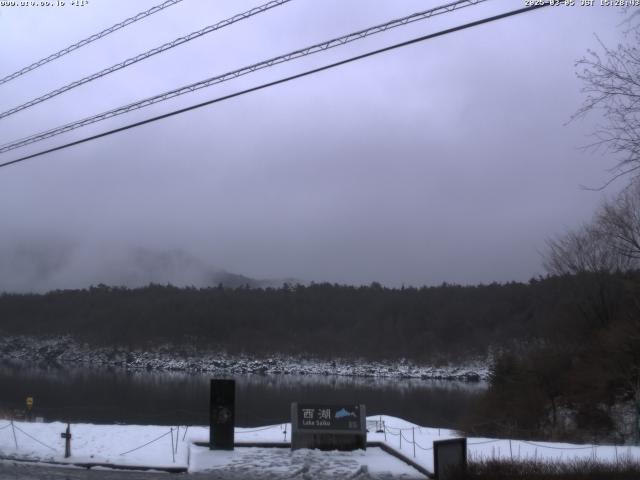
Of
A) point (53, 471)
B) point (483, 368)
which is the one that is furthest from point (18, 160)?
point (483, 368)

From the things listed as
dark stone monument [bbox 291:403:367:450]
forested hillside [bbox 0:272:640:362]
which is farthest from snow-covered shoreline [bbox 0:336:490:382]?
dark stone monument [bbox 291:403:367:450]

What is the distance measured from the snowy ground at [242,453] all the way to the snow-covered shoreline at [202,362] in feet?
361

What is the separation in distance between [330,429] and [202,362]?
143 m

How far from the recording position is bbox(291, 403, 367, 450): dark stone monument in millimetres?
21562

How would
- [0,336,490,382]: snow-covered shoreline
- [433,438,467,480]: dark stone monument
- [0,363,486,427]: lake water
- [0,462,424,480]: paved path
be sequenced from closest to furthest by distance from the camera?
[433,438,467,480]: dark stone monument → [0,462,424,480]: paved path → [0,363,486,427]: lake water → [0,336,490,382]: snow-covered shoreline

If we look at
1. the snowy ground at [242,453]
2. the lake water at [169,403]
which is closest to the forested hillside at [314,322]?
the lake water at [169,403]

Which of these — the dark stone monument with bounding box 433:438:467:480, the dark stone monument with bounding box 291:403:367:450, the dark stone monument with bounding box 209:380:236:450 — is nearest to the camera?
the dark stone monument with bounding box 433:438:467:480

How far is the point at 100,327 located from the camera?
184m

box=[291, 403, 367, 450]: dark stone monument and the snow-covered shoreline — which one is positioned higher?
the snow-covered shoreline

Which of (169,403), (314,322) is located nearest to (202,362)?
(314,322)

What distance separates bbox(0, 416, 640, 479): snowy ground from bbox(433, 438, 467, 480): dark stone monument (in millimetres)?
2890

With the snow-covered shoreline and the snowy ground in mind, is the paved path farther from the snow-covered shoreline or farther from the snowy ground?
the snow-covered shoreline

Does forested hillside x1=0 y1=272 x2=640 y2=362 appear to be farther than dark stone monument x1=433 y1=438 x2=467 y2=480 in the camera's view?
Yes

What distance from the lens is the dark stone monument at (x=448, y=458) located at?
14984 mm
